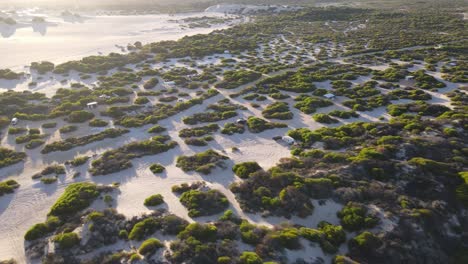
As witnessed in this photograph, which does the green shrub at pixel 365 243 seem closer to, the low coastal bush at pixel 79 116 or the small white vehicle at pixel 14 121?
the low coastal bush at pixel 79 116

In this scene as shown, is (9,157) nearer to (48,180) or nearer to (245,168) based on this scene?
(48,180)

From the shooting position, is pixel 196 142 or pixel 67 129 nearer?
pixel 196 142

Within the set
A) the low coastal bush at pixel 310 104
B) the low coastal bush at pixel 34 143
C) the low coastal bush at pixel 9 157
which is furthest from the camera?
the low coastal bush at pixel 310 104

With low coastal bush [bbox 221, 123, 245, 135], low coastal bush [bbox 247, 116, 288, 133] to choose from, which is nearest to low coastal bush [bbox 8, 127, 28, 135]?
low coastal bush [bbox 221, 123, 245, 135]

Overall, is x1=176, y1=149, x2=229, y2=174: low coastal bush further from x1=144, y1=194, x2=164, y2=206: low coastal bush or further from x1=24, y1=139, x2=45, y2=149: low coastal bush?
x1=24, y1=139, x2=45, y2=149: low coastal bush

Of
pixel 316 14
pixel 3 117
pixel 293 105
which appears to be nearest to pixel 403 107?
pixel 293 105

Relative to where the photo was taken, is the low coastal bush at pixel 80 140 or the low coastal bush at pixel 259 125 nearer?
the low coastal bush at pixel 80 140

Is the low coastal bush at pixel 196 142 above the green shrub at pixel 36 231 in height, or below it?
below

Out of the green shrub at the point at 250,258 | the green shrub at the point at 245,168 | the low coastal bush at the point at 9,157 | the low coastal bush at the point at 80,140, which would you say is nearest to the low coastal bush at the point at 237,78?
the low coastal bush at the point at 80,140

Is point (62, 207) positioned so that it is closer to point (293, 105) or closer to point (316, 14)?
point (293, 105)

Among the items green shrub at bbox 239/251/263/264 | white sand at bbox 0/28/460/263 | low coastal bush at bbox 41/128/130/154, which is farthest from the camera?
low coastal bush at bbox 41/128/130/154

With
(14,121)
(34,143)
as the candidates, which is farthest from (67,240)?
(14,121)
